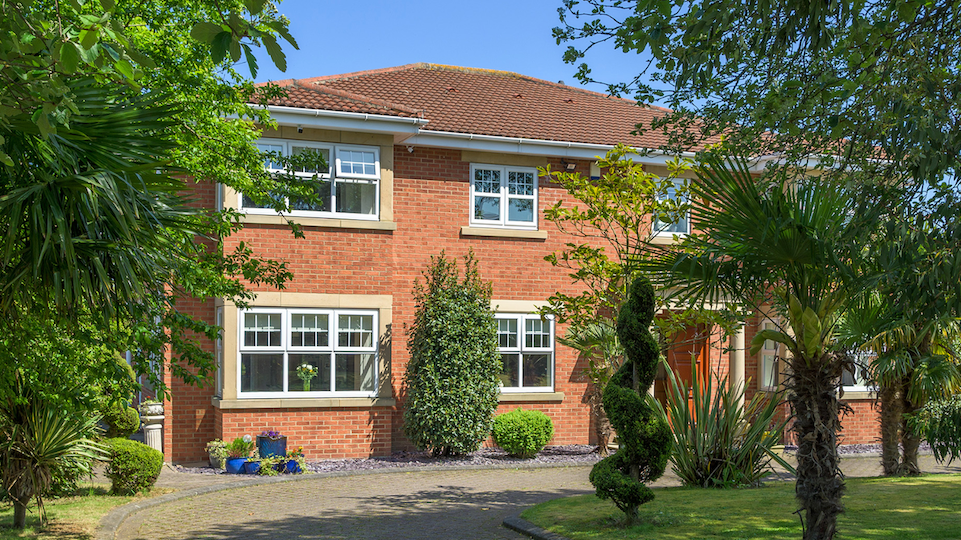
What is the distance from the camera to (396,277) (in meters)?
16.1

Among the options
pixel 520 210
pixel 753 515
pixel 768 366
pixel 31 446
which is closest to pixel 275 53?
pixel 31 446

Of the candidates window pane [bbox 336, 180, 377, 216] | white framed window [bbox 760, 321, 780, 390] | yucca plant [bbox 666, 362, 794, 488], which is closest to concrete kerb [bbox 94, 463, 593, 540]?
yucca plant [bbox 666, 362, 794, 488]

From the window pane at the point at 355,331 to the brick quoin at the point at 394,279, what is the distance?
460 mm

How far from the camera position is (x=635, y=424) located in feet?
28.4

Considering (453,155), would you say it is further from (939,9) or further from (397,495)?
(939,9)

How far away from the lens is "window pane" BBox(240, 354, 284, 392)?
14.8m

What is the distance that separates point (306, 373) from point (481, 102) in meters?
7.15

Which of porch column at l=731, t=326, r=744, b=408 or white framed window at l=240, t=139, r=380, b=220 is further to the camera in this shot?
porch column at l=731, t=326, r=744, b=408

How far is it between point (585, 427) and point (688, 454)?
5682 millimetres

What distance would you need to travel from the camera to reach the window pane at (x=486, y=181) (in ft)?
54.9

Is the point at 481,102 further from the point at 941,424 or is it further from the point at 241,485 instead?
the point at 941,424

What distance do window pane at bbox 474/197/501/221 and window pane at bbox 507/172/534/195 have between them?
363 mm

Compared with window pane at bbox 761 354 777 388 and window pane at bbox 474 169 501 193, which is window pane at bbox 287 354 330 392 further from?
window pane at bbox 761 354 777 388

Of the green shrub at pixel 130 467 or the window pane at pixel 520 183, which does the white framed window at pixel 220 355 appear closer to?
the green shrub at pixel 130 467
